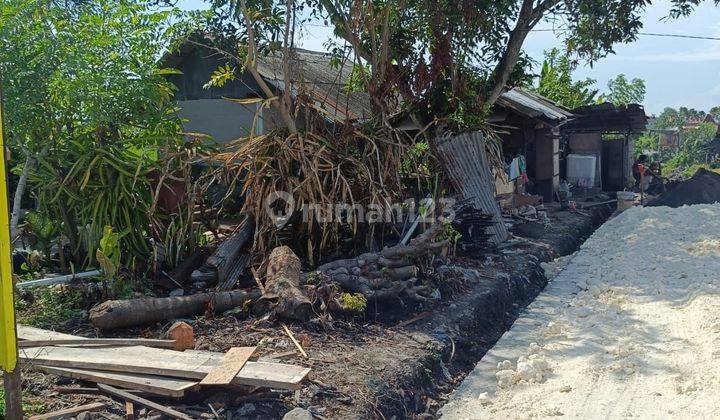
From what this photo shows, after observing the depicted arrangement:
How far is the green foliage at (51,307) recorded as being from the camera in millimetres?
6266

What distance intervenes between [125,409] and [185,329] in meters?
1.07

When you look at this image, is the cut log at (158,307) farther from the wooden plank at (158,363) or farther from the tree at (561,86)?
the tree at (561,86)

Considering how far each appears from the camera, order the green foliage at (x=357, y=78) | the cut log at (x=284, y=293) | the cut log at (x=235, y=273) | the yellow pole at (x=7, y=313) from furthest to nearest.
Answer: the green foliage at (x=357, y=78) → the cut log at (x=235, y=273) → the cut log at (x=284, y=293) → the yellow pole at (x=7, y=313)

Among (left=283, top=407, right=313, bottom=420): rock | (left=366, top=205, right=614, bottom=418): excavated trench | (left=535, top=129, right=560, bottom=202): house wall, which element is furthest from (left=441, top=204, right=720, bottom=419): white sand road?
(left=535, top=129, right=560, bottom=202): house wall

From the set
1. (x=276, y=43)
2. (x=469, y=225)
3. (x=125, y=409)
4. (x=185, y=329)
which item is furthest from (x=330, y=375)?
(x=276, y=43)

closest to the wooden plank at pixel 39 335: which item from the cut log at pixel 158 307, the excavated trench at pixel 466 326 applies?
the cut log at pixel 158 307

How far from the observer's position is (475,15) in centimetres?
1112

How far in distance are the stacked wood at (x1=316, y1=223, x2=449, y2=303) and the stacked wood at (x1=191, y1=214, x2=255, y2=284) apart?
3.74 ft

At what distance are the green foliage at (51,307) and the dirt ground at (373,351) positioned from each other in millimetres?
294

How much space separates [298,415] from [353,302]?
2.29 m

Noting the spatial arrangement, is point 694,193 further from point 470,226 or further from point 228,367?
point 228,367

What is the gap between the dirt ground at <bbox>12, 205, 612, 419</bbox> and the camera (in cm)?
476

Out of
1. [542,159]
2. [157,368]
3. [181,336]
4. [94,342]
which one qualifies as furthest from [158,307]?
[542,159]

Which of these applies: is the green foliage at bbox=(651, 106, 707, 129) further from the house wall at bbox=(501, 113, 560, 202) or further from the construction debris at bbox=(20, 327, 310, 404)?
the construction debris at bbox=(20, 327, 310, 404)
